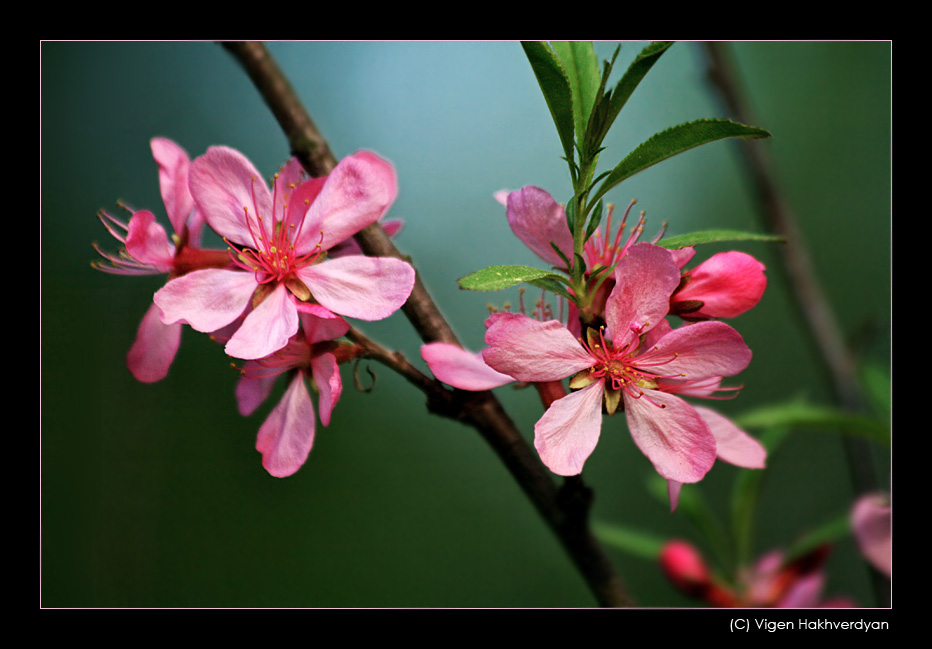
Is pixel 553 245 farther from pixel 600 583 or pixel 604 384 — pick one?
pixel 600 583

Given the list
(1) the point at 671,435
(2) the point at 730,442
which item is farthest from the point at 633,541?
(1) the point at 671,435

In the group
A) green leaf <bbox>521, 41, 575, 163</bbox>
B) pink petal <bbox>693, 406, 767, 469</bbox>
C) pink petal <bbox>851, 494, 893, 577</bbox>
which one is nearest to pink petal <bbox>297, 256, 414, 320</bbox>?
green leaf <bbox>521, 41, 575, 163</bbox>

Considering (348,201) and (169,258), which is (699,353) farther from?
(169,258)

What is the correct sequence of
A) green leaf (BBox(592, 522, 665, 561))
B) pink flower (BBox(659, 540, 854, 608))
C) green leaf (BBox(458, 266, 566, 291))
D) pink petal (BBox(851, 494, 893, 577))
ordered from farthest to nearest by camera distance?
green leaf (BBox(592, 522, 665, 561)) → pink flower (BBox(659, 540, 854, 608)) → pink petal (BBox(851, 494, 893, 577)) → green leaf (BBox(458, 266, 566, 291))

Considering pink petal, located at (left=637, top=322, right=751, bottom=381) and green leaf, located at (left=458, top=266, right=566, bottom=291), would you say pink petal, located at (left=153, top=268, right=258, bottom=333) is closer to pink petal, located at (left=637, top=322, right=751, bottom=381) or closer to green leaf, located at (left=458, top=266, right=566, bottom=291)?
green leaf, located at (left=458, top=266, right=566, bottom=291)

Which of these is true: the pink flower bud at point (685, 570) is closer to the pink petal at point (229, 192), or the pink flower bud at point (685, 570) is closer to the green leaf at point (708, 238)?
the green leaf at point (708, 238)
